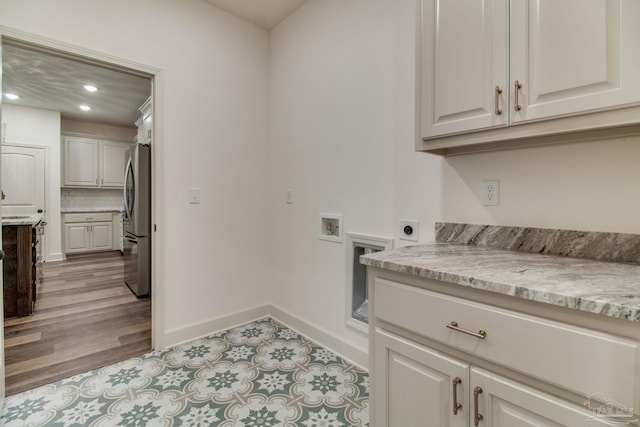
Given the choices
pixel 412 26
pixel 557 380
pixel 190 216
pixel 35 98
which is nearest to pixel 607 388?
pixel 557 380

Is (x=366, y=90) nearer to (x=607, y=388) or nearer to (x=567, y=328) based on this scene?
(x=567, y=328)

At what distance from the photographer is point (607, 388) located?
669 mm

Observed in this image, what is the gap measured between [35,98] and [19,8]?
3806mm

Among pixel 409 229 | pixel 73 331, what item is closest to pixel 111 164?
pixel 73 331

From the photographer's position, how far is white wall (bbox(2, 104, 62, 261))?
15.6ft

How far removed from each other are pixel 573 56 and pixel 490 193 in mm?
602

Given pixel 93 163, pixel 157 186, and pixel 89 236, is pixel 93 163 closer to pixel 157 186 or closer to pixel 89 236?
pixel 89 236

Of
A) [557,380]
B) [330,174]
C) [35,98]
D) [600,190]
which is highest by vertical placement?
[35,98]

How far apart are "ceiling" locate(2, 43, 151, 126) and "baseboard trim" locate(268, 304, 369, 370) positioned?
8.06 feet

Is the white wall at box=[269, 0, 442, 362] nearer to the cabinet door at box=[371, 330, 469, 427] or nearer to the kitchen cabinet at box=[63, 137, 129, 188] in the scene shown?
the cabinet door at box=[371, 330, 469, 427]

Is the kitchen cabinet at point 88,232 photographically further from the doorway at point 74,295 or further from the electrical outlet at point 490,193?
the electrical outlet at point 490,193

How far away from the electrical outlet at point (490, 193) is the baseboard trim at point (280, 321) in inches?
47.3

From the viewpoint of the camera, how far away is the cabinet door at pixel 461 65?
1.12 metres

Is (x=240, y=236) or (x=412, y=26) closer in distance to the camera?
(x=412, y=26)
